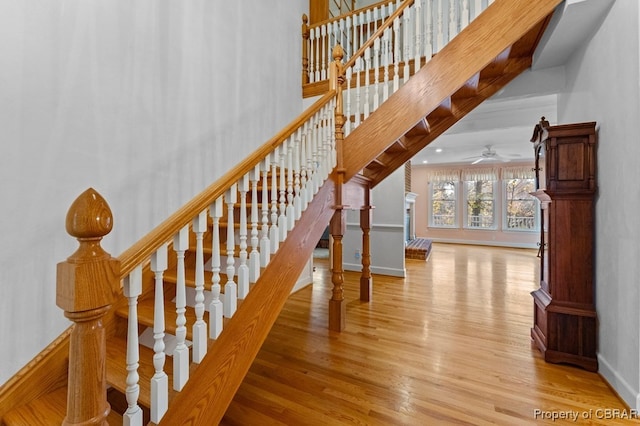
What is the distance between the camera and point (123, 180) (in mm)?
1873

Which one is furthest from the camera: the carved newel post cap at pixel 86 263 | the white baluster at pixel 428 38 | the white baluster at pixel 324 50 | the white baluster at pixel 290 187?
the white baluster at pixel 324 50

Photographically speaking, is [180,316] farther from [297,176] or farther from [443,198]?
[443,198]

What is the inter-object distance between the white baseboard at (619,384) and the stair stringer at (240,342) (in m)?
2.01

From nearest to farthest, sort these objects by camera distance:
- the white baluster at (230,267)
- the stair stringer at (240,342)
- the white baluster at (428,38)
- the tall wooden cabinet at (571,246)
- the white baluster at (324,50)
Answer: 1. the stair stringer at (240,342)
2. the white baluster at (230,267)
3. the tall wooden cabinet at (571,246)
4. the white baluster at (428,38)
5. the white baluster at (324,50)

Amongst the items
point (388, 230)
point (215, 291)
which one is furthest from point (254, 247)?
point (388, 230)

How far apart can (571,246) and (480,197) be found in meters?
7.07

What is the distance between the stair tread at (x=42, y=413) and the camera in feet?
4.25

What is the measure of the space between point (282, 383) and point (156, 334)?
3.62 ft

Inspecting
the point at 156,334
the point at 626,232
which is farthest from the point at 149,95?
the point at 626,232

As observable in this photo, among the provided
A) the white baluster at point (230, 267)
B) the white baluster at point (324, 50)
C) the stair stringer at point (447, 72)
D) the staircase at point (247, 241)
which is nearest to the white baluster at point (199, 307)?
the staircase at point (247, 241)

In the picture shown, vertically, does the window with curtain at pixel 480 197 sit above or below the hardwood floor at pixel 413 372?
above

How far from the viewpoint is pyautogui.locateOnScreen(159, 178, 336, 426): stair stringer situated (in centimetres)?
121

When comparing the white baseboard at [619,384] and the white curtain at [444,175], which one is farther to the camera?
the white curtain at [444,175]

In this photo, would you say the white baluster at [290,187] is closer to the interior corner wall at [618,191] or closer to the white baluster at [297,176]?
the white baluster at [297,176]
